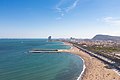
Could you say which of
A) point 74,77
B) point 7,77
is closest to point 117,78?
point 74,77

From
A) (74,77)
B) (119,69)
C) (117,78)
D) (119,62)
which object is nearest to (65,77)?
(74,77)

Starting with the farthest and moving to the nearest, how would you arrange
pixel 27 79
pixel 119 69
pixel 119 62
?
1. pixel 119 62
2. pixel 119 69
3. pixel 27 79

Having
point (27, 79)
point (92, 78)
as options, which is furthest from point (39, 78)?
point (92, 78)

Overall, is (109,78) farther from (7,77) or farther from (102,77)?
(7,77)

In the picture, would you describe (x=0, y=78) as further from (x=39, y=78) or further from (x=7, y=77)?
(x=39, y=78)

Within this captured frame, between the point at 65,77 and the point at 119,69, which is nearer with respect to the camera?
the point at 65,77

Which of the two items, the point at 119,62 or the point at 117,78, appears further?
the point at 119,62

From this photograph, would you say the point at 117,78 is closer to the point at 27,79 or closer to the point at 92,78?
the point at 92,78

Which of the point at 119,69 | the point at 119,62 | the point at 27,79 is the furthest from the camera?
the point at 119,62
